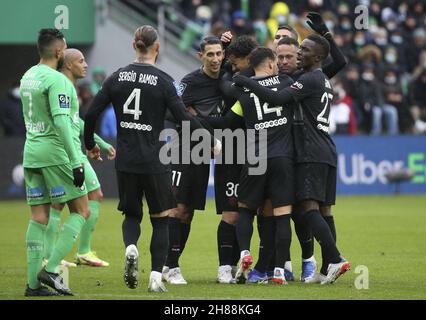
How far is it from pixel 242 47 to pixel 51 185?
9.32 ft

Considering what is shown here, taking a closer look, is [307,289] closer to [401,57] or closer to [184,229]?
[184,229]

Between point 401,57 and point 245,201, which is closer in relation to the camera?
point 245,201

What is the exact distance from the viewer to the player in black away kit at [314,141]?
11.2m

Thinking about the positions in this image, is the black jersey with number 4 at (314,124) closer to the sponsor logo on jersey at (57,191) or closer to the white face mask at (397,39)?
the sponsor logo on jersey at (57,191)

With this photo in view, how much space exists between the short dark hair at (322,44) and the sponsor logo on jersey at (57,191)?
3.08 m

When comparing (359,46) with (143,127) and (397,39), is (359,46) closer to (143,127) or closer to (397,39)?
(397,39)

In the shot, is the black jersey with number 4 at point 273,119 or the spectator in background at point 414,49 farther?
the spectator in background at point 414,49

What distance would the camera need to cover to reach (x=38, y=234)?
1030 cm

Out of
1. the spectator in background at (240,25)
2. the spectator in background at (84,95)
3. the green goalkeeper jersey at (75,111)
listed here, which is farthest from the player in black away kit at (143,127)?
the spectator in background at (240,25)

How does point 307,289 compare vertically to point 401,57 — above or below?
below

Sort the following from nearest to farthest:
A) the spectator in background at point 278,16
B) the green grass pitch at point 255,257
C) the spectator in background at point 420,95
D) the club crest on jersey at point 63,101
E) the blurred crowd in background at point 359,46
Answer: the club crest on jersey at point 63,101 → the green grass pitch at point 255,257 → the blurred crowd in background at point 359,46 → the spectator in background at point 278,16 → the spectator in background at point 420,95
